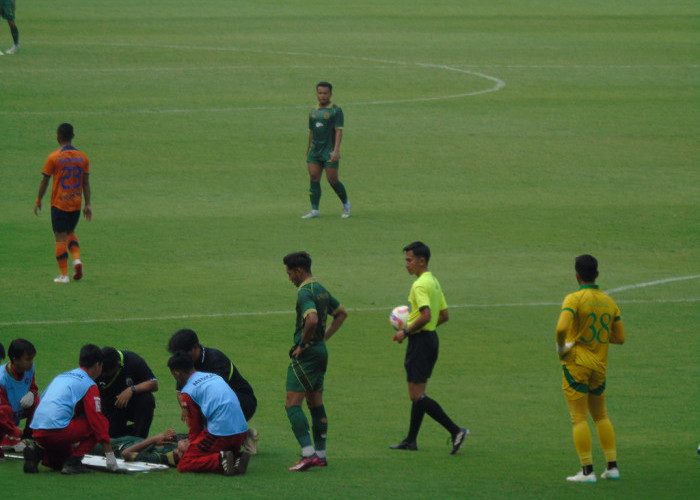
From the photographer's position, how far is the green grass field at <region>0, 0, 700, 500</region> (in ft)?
39.4

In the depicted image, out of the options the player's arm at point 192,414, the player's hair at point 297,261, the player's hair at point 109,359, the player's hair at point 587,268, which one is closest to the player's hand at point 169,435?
the player's arm at point 192,414

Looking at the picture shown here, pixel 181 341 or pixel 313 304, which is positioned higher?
pixel 313 304

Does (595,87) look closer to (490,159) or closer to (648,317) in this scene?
(490,159)

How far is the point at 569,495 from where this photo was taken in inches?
402

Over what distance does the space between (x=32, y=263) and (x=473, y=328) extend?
7271mm

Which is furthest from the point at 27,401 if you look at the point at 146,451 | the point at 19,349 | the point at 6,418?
the point at 146,451

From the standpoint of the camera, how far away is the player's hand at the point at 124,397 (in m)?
11.7

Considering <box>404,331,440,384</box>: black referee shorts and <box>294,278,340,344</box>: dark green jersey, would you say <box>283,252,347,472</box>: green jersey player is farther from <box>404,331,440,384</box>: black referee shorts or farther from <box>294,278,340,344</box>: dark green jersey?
<box>404,331,440,384</box>: black referee shorts

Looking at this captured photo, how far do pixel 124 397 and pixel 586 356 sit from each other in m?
4.21

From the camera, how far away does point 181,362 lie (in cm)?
1077

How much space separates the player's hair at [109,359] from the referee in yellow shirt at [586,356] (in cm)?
405

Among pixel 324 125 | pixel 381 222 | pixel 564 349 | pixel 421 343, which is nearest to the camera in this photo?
pixel 564 349

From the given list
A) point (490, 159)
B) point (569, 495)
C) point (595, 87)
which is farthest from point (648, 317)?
Result: point (595, 87)

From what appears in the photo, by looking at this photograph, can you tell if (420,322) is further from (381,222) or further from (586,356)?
(381,222)
